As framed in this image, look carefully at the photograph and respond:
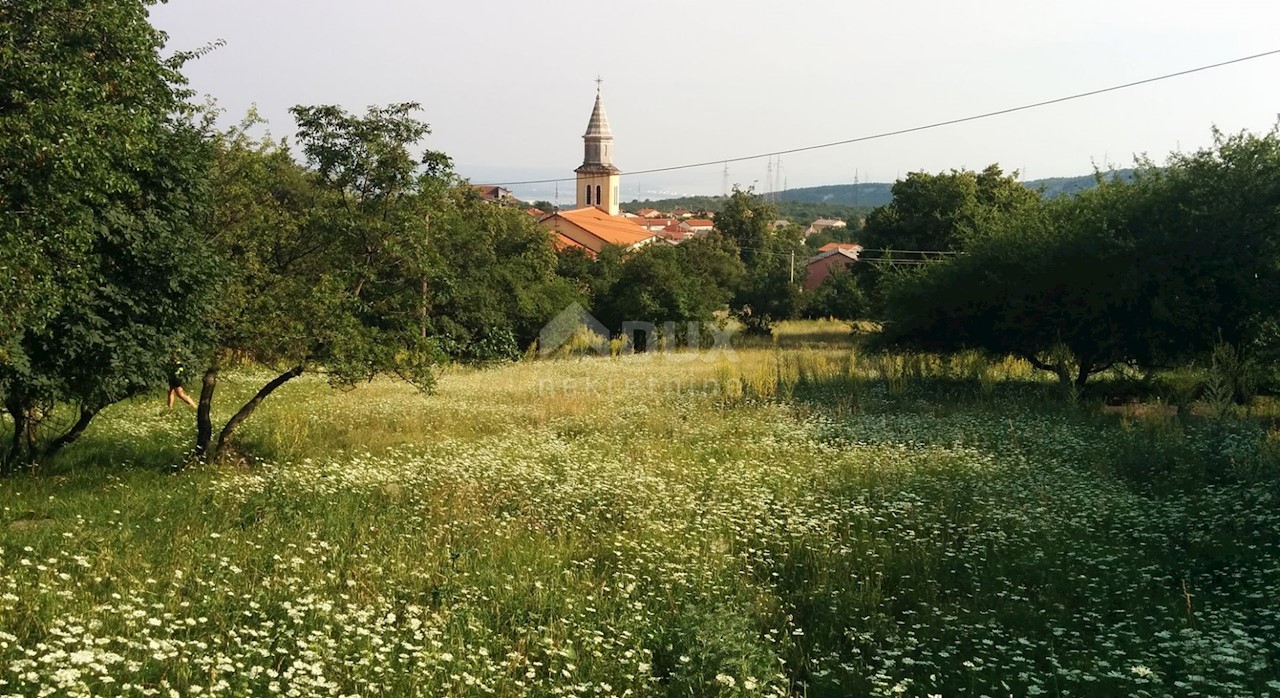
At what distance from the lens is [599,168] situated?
90250 mm

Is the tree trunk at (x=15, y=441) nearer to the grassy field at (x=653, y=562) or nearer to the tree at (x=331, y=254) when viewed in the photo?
the grassy field at (x=653, y=562)

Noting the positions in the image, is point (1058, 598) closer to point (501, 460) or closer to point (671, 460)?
point (671, 460)

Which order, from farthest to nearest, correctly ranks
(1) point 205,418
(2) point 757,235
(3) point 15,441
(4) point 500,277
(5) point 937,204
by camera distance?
(2) point 757,235
(5) point 937,204
(4) point 500,277
(1) point 205,418
(3) point 15,441

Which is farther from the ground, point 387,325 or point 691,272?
point 691,272

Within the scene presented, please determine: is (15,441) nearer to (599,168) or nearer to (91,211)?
(91,211)

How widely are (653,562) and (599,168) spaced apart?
86.7 m

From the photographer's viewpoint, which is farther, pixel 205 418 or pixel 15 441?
pixel 205 418

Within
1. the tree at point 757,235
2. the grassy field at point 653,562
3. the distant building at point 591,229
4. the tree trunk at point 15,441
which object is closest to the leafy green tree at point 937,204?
the tree at point 757,235

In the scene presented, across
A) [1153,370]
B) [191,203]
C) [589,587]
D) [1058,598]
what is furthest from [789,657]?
[1153,370]

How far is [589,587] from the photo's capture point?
5.95 metres

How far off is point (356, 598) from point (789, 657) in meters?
2.91

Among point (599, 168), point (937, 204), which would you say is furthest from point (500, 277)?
point (599, 168)

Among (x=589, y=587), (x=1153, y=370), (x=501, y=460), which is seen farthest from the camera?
(x=1153, y=370)

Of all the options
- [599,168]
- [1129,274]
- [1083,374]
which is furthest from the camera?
[599,168]
